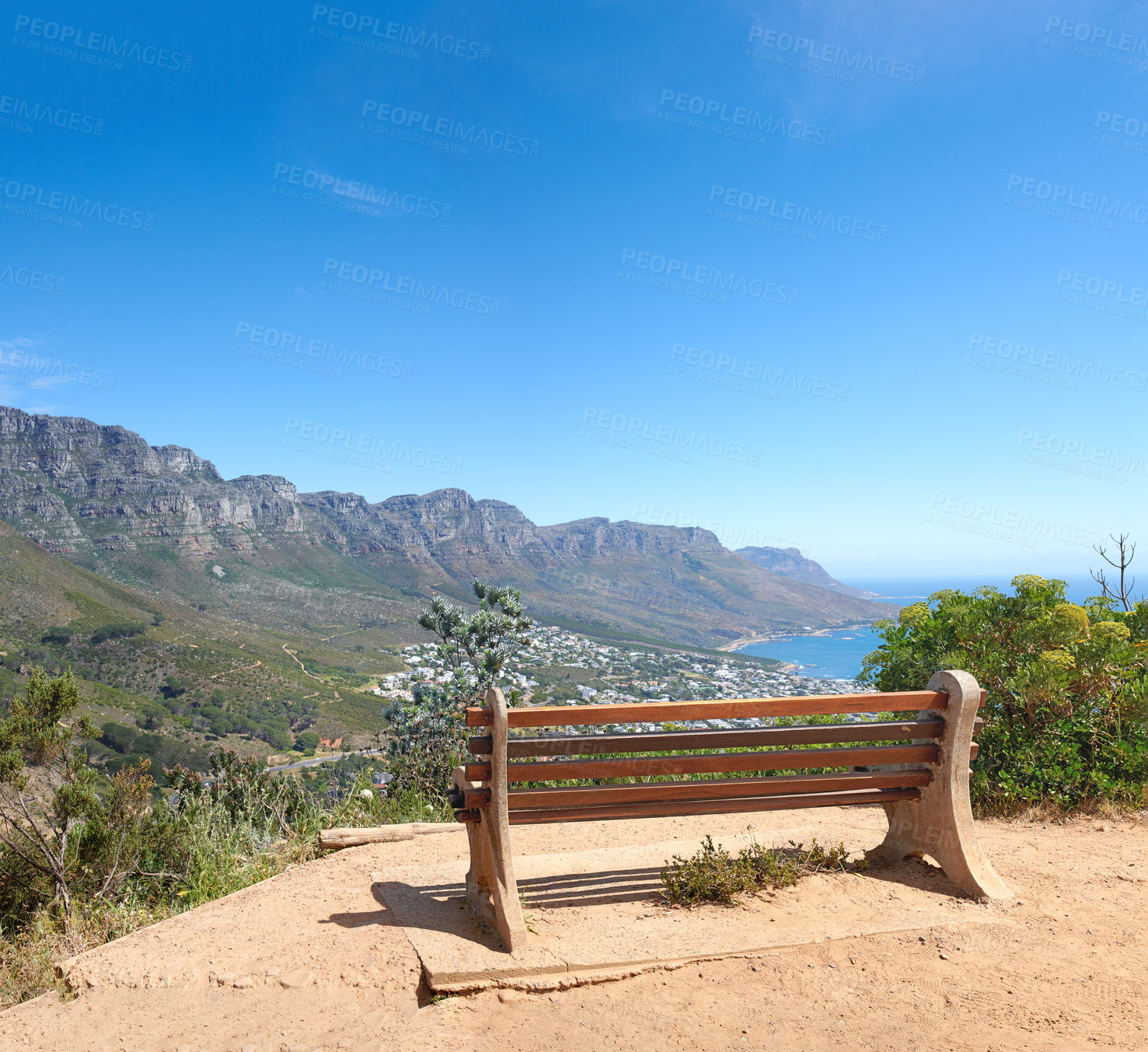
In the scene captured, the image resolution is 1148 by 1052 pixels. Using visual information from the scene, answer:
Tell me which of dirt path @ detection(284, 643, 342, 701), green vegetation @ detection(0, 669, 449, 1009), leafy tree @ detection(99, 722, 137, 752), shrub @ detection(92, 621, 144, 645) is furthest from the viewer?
dirt path @ detection(284, 643, 342, 701)

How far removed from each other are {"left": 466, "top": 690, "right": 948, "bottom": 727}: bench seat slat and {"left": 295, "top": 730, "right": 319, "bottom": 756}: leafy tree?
37.8 metres

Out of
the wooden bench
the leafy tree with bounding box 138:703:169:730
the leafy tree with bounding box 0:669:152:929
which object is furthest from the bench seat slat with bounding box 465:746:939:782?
the leafy tree with bounding box 138:703:169:730

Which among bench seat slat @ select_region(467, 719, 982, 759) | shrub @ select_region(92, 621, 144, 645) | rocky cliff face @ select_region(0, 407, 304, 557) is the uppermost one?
rocky cliff face @ select_region(0, 407, 304, 557)

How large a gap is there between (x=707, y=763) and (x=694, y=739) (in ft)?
0.55

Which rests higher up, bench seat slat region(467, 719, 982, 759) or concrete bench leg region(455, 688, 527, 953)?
bench seat slat region(467, 719, 982, 759)

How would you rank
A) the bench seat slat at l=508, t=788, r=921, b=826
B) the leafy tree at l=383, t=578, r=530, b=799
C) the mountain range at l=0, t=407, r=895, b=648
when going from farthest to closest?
the mountain range at l=0, t=407, r=895, b=648, the leafy tree at l=383, t=578, r=530, b=799, the bench seat slat at l=508, t=788, r=921, b=826

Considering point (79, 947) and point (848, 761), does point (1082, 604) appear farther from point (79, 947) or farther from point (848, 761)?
point (79, 947)

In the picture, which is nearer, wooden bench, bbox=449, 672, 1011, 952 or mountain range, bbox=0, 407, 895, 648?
wooden bench, bbox=449, 672, 1011, 952

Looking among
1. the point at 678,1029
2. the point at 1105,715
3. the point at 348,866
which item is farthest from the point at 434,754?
the point at 1105,715

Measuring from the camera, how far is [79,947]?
3.56 metres

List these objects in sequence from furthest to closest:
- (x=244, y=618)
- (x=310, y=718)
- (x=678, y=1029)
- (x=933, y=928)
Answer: (x=244, y=618), (x=310, y=718), (x=933, y=928), (x=678, y=1029)

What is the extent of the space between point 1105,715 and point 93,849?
8.87m

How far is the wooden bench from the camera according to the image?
10.2 ft

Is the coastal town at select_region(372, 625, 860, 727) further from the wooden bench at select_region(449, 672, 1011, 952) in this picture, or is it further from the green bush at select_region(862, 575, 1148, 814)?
the wooden bench at select_region(449, 672, 1011, 952)
